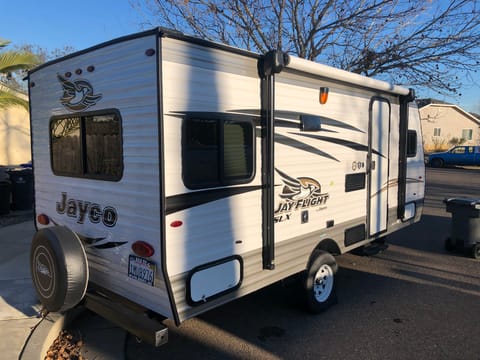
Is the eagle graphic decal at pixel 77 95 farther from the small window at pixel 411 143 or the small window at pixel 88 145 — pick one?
the small window at pixel 411 143

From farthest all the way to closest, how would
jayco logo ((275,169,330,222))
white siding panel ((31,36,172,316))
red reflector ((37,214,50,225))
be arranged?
red reflector ((37,214,50,225)) < jayco logo ((275,169,330,222)) < white siding panel ((31,36,172,316))

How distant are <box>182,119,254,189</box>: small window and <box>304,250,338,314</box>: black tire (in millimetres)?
1417

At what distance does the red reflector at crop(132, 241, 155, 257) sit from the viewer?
10.1 ft

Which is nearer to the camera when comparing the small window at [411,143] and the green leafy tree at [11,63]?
the small window at [411,143]

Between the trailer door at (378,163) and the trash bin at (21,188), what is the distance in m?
7.44

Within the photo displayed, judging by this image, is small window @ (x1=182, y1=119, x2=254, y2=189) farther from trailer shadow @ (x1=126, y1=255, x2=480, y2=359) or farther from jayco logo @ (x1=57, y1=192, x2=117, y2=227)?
trailer shadow @ (x1=126, y1=255, x2=480, y2=359)

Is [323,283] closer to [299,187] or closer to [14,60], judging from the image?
[299,187]

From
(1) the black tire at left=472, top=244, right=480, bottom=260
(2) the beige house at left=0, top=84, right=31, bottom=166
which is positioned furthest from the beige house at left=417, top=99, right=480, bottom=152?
(1) the black tire at left=472, top=244, right=480, bottom=260

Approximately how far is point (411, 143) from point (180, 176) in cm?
446

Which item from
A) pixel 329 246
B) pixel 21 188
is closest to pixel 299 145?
pixel 329 246

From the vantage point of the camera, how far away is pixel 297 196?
412cm

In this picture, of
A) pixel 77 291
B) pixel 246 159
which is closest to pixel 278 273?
pixel 246 159

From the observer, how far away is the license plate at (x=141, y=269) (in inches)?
123

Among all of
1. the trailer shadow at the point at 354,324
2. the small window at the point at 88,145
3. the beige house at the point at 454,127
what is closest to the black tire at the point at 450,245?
the trailer shadow at the point at 354,324
